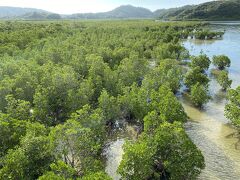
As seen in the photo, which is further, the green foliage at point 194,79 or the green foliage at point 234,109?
the green foliage at point 194,79

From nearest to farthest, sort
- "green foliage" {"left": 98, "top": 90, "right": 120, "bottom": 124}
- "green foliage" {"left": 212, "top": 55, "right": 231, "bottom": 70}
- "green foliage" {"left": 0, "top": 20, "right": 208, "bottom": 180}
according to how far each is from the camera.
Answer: "green foliage" {"left": 0, "top": 20, "right": 208, "bottom": 180}
"green foliage" {"left": 98, "top": 90, "right": 120, "bottom": 124}
"green foliage" {"left": 212, "top": 55, "right": 231, "bottom": 70}

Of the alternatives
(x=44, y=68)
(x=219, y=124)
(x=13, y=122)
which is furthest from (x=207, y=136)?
(x=44, y=68)

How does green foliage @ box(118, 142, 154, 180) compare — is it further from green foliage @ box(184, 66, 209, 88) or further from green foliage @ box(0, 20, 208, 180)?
green foliage @ box(184, 66, 209, 88)

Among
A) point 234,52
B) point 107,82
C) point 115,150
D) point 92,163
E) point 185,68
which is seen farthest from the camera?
point 234,52

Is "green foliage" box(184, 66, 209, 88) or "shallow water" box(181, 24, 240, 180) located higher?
"green foliage" box(184, 66, 209, 88)

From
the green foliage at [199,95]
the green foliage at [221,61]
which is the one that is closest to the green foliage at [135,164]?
the green foliage at [199,95]

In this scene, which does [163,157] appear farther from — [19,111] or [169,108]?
[19,111]

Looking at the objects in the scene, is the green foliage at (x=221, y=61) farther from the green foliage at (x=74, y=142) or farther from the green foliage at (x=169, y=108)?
the green foliage at (x=74, y=142)

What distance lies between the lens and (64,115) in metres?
47.2

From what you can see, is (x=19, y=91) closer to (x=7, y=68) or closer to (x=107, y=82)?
(x=7, y=68)

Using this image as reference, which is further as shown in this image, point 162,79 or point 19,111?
point 162,79

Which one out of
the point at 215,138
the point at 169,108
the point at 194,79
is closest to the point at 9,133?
the point at 169,108

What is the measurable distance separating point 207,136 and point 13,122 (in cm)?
3072

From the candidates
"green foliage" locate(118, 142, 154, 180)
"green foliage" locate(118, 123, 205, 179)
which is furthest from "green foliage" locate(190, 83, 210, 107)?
"green foliage" locate(118, 142, 154, 180)
